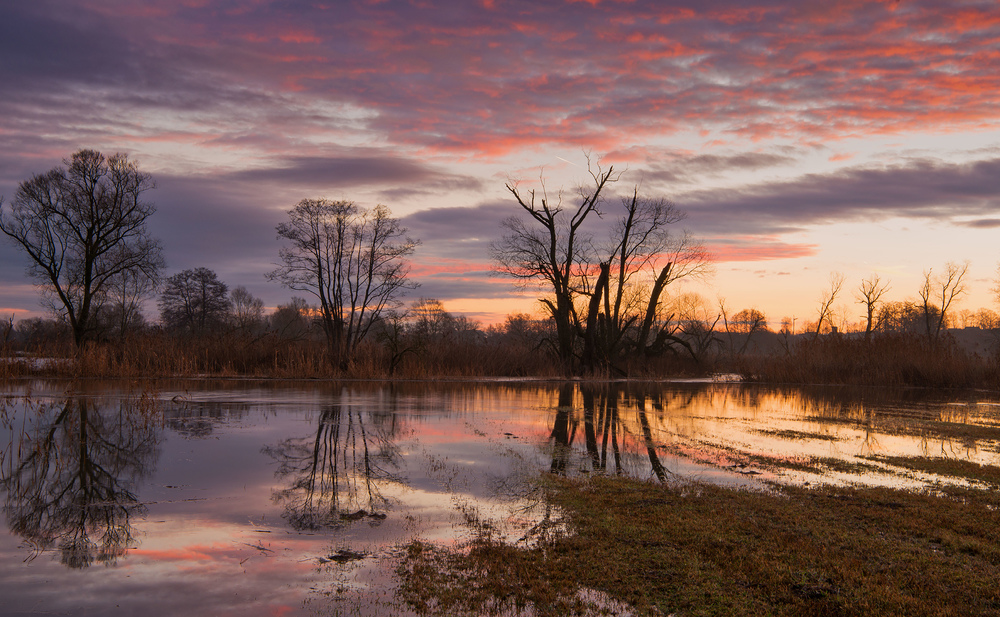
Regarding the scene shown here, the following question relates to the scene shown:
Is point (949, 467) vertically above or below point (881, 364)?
below

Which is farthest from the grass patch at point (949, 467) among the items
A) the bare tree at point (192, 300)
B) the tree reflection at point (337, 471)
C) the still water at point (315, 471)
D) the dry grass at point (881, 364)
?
the bare tree at point (192, 300)

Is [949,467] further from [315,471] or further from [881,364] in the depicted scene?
[881,364]

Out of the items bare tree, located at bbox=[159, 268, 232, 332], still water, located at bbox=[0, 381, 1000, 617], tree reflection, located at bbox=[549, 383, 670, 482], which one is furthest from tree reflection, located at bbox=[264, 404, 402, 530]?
bare tree, located at bbox=[159, 268, 232, 332]

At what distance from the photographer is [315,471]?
8.98 meters

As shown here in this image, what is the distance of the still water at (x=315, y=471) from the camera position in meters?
5.05

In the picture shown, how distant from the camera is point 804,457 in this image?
10508 mm

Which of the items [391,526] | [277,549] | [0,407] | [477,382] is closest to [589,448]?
[391,526]

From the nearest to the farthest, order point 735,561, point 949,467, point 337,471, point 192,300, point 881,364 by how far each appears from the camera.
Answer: point 735,561 < point 337,471 < point 949,467 < point 881,364 < point 192,300

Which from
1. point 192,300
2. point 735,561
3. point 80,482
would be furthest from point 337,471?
point 192,300

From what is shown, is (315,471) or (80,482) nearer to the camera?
(80,482)

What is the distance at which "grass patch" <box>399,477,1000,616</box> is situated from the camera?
4.51 meters

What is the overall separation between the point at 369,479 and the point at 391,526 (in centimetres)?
219

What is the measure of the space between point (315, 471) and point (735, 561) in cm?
585

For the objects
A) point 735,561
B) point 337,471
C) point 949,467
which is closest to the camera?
point 735,561
